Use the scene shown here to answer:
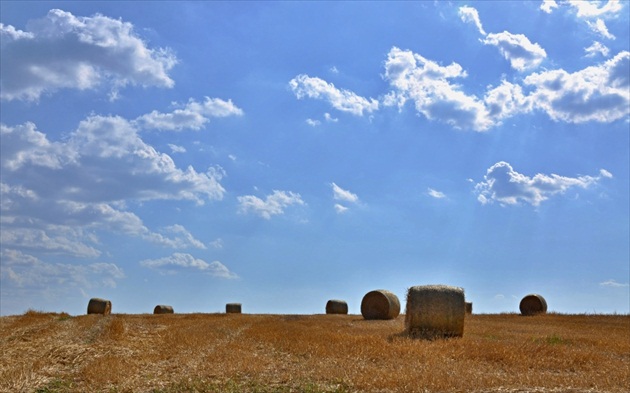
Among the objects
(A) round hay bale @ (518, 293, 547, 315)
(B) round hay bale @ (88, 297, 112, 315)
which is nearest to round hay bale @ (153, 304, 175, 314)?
(B) round hay bale @ (88, 297, 112, 315)

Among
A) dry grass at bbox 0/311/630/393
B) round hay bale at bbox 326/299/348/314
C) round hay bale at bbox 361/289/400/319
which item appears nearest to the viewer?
dry grass at bbox 0/311/630/393

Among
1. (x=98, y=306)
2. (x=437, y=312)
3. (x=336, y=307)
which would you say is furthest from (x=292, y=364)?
(x=336, y=307)

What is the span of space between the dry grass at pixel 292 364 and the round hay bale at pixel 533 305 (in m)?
21.7

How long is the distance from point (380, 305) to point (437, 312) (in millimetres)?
12267

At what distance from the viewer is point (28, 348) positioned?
16.5m

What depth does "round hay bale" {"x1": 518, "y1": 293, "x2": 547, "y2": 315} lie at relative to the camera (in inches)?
1615

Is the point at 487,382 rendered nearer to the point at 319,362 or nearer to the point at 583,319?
the point at 319,362

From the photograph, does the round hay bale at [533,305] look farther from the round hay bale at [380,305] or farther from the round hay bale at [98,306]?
the round hay bale at [98,306]

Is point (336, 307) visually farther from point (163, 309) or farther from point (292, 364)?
point (292, 364)

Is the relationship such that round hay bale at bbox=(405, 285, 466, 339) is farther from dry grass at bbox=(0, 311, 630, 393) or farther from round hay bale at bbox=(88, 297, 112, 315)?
round hay bale at bbox=(88, 297, 112, 315)

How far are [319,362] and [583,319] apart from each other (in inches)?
1022

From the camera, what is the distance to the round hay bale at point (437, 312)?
72.3 ft

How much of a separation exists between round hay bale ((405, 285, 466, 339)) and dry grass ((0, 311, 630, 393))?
3.39m

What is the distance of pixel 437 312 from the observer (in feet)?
72.6
